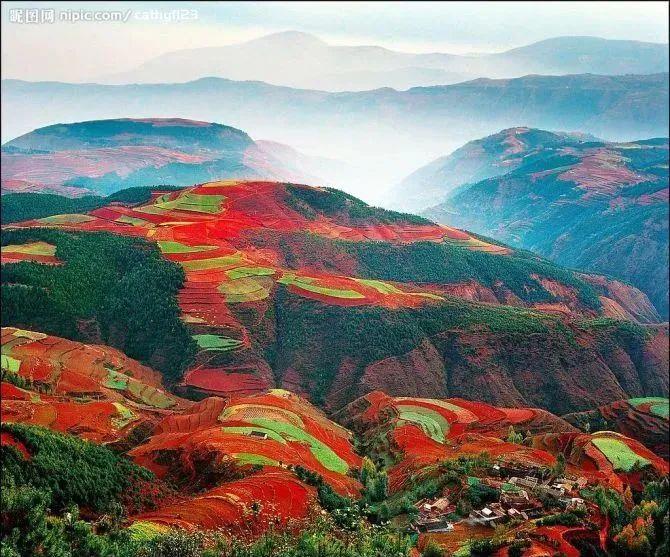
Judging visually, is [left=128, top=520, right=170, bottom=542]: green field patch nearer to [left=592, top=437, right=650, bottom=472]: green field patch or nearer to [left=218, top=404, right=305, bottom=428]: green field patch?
[left=218, top=404, right=305, bottom=428]: green field patch

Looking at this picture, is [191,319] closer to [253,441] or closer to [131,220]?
[253,441]

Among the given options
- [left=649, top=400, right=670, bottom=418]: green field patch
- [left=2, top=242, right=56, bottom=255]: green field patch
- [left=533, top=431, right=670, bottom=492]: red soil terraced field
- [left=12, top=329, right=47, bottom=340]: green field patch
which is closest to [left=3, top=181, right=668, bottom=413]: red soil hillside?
[left=649, top=400, right=670, bottom=418]: green field patch

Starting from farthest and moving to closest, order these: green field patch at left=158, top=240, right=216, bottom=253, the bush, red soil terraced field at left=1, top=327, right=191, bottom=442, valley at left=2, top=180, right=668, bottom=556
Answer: green field patch at left=158, top=240, right=216, bottom=253
the bush
red soil terraced field at left=1, top=327, right=191, bottom=442
valley at left=2, top=180, right=668, bottom=556

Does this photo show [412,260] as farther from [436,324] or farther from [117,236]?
[117,236]

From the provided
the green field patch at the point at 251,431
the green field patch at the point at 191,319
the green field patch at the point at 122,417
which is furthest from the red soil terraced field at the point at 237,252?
the green field patch at the point at 251,431

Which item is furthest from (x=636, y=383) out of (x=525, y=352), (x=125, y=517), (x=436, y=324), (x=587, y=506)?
(x=125, y=517)

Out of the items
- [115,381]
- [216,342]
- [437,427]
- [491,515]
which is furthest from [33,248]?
[491,515]
